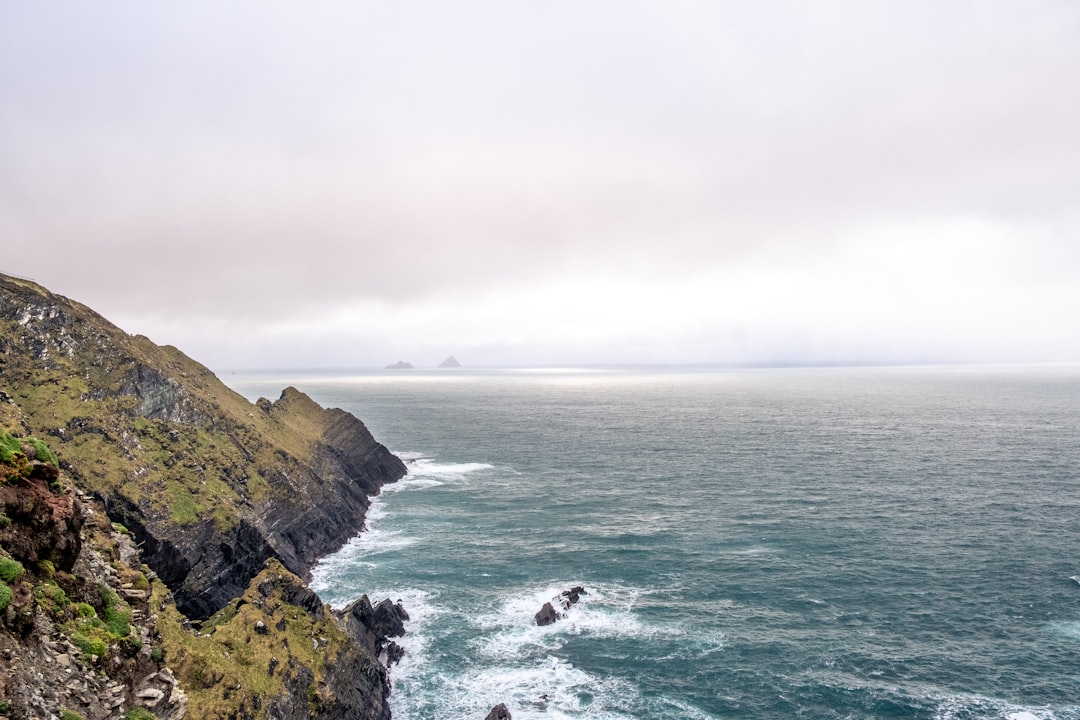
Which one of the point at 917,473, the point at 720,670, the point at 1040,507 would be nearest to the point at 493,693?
the point at 720,670

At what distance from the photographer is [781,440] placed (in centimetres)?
15200

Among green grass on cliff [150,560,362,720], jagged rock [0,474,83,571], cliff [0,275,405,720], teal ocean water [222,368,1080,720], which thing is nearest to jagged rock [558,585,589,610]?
teal ocean water [222,368,1080,720]

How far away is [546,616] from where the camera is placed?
56094 millimetres

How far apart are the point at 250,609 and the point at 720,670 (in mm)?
38085

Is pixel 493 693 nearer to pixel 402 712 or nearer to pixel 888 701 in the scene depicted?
pixel 402 712

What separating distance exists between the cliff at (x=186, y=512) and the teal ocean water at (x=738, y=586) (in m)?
8.29

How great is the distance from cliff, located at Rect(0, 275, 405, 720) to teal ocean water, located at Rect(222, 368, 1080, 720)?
27.2 feet

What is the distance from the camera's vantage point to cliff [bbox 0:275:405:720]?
2517 cm

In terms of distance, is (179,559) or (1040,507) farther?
(1040,507)

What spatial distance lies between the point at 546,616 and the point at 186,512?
38.7 meters

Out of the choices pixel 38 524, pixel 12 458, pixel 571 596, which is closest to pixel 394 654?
pixel 571 596

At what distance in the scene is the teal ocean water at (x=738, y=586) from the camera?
44625mm

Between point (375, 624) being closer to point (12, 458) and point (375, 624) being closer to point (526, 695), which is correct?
point (526, 695)

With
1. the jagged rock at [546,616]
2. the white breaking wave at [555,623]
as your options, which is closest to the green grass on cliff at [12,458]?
the white breaking wave at [555,623]
